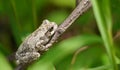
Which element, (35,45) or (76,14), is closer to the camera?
(76,14)

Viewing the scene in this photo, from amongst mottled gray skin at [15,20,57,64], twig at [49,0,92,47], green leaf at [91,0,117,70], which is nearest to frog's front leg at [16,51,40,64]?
mottled gray skin at [15,20,57,64]

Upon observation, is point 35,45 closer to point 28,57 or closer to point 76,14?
point 28,57

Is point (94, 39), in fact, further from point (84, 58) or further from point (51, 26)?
point (51, 26)

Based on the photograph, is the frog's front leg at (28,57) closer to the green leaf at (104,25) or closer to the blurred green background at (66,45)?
the blurred green background at (66,45)

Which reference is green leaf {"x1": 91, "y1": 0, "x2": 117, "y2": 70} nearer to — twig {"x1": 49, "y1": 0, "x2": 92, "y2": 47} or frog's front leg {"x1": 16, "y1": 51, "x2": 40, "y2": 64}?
twig {"x1": 49, "y1": 0, "x2": 92, "y2": 47}

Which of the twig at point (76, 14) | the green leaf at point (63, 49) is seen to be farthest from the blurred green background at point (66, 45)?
the twig at point (76, 14)

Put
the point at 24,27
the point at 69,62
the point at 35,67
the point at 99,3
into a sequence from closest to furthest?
the point at 99,3, the point at 35,67, the point at 69,62, the point at 24,27

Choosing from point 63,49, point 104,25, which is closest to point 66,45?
point 63,49

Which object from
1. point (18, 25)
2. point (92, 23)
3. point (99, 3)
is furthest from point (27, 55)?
point (92, 23)
